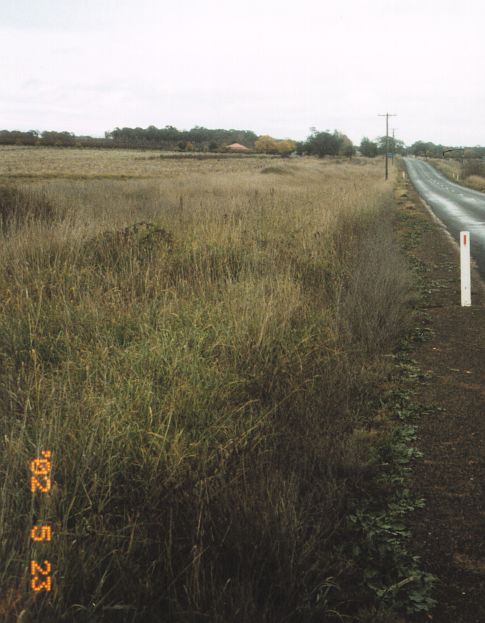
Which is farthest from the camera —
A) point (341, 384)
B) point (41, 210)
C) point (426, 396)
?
point (41, 210)

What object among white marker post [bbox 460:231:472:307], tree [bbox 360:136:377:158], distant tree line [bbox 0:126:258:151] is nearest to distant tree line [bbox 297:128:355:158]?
distant tree line [bbox 0:126:258:151]

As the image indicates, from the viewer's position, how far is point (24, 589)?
2.08 m

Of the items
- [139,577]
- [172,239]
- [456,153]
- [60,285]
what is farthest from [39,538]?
[456,153]

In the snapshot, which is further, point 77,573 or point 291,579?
point 291,579

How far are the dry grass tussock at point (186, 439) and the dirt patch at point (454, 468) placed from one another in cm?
44

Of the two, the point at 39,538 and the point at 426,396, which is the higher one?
the point at 39,538

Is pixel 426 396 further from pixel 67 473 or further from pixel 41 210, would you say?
pixel 41 210

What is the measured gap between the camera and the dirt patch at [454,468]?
284cm

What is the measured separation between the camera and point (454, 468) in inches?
155

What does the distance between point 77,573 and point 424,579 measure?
1.61 m

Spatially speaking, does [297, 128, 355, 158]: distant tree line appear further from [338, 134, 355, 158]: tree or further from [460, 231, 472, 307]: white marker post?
[460, 231, 472, 307]: white marker post

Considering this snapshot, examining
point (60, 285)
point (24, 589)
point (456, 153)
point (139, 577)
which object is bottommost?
point (139, 577)

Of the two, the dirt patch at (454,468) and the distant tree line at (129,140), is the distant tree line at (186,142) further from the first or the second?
the dirt patch at (454,468)

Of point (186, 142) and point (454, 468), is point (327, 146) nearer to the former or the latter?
point (186, 142)
